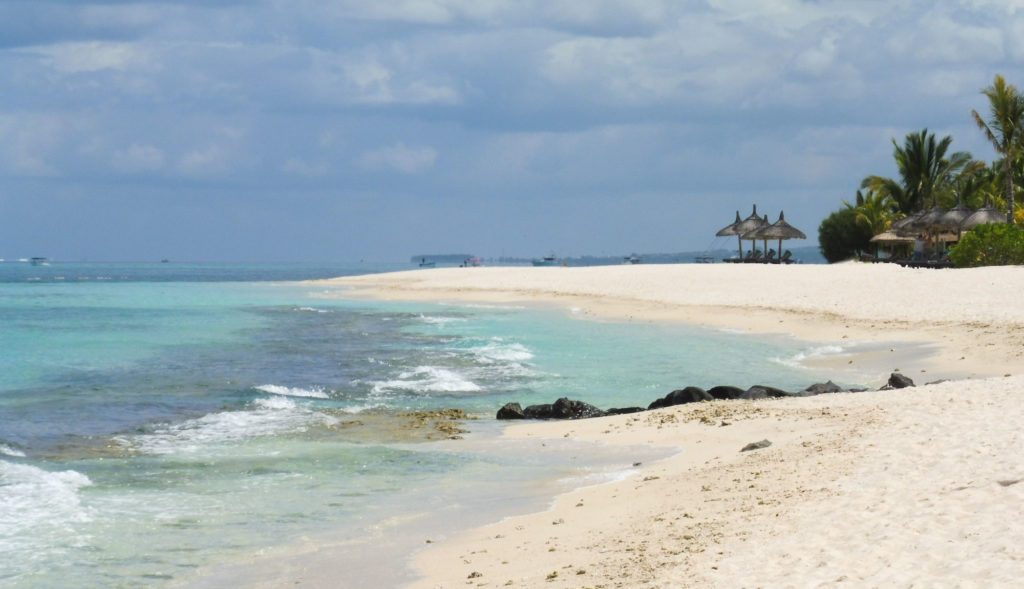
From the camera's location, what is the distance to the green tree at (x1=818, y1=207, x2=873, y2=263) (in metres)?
78.9

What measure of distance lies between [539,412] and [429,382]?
5.19 m

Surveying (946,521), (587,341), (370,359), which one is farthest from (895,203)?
(946,521)

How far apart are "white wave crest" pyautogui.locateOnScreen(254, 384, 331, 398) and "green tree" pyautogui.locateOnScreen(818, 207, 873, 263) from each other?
66.4 meters

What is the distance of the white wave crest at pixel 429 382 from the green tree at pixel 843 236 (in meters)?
63.6

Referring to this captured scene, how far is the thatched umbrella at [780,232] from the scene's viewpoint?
63938 millimetres

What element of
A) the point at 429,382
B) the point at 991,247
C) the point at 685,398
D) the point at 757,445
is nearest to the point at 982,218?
the point at 991,247

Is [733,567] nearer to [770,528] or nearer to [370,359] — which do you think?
[770,528]

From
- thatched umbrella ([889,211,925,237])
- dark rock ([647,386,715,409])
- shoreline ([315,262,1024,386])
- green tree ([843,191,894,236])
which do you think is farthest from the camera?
green tree ([843,191,894,236])

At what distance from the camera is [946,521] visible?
22.6 feet

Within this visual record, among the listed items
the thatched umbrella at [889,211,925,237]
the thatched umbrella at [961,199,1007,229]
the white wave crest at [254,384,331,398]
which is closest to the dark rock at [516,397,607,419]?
the white wave crest at [254,384,331,398]

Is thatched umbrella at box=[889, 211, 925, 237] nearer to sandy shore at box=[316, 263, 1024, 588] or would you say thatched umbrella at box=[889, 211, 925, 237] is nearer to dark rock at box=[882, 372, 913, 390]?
sandy shore at box=[316, 263, 1024, 588]

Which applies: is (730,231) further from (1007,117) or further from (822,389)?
(822,389)

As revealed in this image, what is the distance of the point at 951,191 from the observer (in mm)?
72438

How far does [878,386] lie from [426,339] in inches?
623
